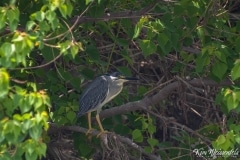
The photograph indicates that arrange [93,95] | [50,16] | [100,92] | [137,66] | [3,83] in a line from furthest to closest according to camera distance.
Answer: [137,66] → [100,92] → [93,95] → [50,16] → [3,83]

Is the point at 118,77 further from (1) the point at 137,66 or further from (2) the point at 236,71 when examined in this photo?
(2) the point at 236,71

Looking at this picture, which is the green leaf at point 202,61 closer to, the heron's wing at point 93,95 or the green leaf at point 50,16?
the heron's wing at point 93,95

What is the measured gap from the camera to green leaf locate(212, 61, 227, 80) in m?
5.11

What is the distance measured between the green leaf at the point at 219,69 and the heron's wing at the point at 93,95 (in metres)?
1.25

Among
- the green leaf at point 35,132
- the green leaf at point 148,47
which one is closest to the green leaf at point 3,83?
the green leaf at point 35,132

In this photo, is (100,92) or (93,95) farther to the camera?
(100,92)

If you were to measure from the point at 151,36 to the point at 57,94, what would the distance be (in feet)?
3.46

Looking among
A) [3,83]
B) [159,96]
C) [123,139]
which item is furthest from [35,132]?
[159,96]

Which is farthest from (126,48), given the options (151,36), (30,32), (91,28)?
(30,32)

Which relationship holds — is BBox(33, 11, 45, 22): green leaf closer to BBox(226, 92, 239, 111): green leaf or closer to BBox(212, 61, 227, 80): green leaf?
BBox(226, 92, 239, 111): green leaf

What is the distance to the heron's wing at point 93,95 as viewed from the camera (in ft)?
20.0

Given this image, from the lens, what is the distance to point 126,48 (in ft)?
19.1

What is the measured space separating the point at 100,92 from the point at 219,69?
1.54 m

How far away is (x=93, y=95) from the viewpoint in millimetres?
6285
